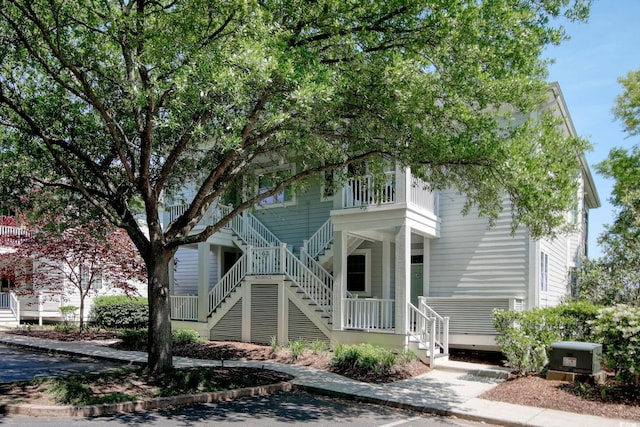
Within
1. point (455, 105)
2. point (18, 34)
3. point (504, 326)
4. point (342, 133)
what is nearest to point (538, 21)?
point (455, 105)

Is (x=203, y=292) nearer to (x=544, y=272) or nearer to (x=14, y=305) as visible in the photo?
(x=544, y=272)

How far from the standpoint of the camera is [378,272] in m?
18.1

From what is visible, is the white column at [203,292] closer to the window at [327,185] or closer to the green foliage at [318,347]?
the window at [327,185]

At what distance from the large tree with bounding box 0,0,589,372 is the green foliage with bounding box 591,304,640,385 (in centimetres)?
214

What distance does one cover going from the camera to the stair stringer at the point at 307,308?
15.8 metres

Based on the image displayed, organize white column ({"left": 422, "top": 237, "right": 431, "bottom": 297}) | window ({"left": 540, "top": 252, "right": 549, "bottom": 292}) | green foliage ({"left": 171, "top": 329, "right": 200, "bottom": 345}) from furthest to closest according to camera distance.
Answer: green foliage ({"left": 171, "top": 329, "right": 200, "bottom": 345}), white column ({"left": 422, "top": 237, "right": 431, "bottom": 297}), window ({"left": 540, "top": 252, "right": 549, "bottom": 292})

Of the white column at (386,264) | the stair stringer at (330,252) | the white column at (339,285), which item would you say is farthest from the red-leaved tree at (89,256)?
the white column at (386,264)

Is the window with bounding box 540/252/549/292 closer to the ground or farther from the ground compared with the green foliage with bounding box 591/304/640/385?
farther from the ground

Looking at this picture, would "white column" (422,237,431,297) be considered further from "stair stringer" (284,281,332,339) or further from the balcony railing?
"stair stringer" (284,281,332,339)

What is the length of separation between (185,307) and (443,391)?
11357 mm

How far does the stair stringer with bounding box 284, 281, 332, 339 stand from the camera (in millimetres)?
15758

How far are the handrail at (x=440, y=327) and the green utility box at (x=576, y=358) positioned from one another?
3.12 meters

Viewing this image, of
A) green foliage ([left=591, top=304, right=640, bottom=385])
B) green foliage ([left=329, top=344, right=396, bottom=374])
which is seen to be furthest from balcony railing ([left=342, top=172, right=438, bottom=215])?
green foliage ([left=591, top=304, right=640, bottom=385])

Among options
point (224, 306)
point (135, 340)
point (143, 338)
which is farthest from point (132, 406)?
point (224, 306)
